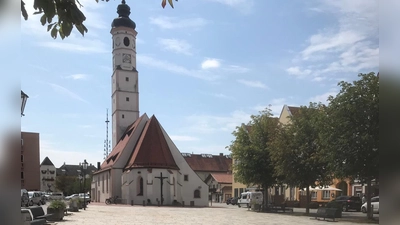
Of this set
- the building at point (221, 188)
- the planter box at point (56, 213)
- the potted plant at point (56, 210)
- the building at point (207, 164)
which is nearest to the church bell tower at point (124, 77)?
the building at point (221, 188)

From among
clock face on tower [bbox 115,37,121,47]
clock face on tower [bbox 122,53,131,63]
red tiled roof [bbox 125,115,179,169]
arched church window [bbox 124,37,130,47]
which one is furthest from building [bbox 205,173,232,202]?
clock face on tower [bbox 115,37,121,47]

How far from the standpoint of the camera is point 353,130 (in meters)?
17.8

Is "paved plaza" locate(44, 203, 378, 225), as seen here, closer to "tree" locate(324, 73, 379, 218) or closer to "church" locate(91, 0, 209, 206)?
"tree" locate(324, 73, 379, 218)

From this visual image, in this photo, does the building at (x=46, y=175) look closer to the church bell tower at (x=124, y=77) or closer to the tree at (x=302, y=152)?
the church bell tower at (x=124, y=77)

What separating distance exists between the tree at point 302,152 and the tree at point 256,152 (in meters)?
3.77

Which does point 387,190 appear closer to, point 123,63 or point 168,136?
point 168,136

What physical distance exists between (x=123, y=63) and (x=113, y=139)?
570 inches

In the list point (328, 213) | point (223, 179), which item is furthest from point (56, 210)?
point (223, 179)

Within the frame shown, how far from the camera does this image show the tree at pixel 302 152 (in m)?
26.4

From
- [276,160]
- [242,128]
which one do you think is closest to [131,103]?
[242,128]

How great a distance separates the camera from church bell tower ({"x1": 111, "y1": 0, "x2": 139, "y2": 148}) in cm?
6962

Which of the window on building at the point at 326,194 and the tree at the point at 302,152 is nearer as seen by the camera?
the tree at the point at 302,152

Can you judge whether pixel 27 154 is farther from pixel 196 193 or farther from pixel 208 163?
pixel 208 163

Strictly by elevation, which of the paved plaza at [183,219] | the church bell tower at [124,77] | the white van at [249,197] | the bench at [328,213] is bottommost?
the white van at [249,197]
